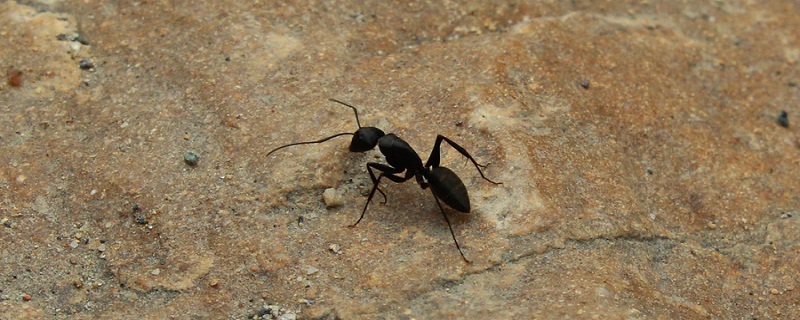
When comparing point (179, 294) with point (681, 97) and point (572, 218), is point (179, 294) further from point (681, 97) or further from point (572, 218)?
point (681, 97)

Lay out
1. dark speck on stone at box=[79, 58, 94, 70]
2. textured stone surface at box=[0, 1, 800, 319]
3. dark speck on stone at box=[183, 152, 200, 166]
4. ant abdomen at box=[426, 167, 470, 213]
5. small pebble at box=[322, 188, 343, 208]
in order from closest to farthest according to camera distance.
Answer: textured stone surface at box=[0, 1, 800, 319] → ant abdomen at box=[426, 167, 470, 213] → small pebble at box=[322, 188, 343, 208] → dark speck on stone at box=[183, 152, 200, 166] → dark speck on stone at box=[79, 58, 94, 70]

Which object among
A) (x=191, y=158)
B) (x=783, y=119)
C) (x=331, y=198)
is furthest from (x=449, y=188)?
(x=783, y=119)

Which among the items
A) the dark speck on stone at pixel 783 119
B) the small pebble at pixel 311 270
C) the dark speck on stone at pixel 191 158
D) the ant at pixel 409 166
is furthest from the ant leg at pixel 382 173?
the dark speck on stone at pixel 783 119

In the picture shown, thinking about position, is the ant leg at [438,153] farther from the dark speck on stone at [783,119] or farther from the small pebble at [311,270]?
the dark speck on stone at [783,119]

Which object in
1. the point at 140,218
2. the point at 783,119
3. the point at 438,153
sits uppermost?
the point at 438,153

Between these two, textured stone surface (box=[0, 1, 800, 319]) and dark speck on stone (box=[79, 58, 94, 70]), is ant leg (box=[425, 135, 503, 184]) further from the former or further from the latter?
dark speck on stone (box=[79, 58, 94, 70])

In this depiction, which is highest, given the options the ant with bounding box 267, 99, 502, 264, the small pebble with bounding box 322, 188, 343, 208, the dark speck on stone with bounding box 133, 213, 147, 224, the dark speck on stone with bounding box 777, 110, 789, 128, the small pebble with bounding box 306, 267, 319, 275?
the ant with bounding box 267, 99, 502, 264

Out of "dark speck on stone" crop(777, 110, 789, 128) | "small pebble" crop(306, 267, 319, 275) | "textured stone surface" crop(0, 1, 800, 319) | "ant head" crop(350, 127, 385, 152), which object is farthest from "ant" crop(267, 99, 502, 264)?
"dark speck on stone" crop(777, 110, 789, 128)

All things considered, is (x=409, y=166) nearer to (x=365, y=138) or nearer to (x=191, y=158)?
(x=365, y=138)
